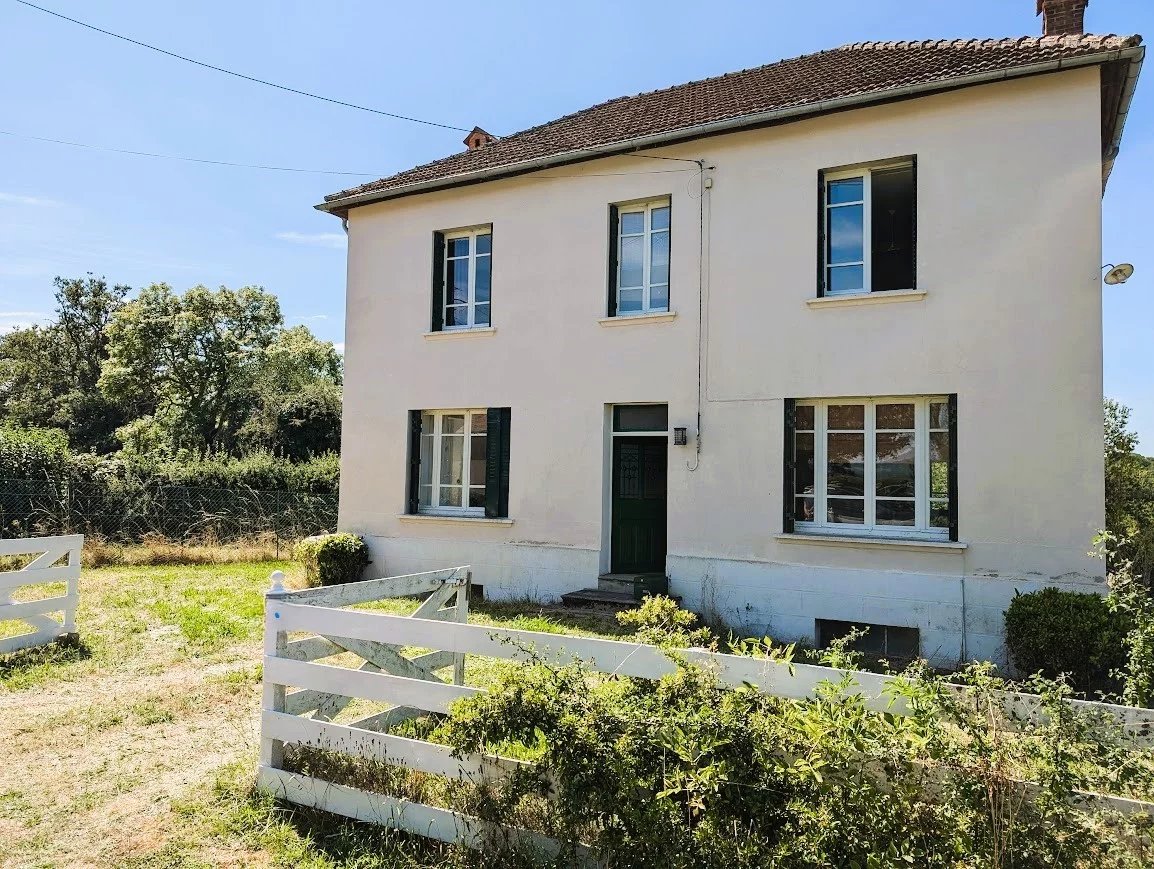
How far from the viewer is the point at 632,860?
3023mm

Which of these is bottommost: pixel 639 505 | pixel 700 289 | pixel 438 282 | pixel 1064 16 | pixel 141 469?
pixel 639 505

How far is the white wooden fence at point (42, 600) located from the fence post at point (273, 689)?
4.91 metres

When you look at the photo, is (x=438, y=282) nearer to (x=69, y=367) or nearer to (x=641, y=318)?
(x=641, y=318)

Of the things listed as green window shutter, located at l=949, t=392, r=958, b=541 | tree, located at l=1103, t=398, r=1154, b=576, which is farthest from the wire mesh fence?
tree, located at l=1103, t=398, r=1154, b=576

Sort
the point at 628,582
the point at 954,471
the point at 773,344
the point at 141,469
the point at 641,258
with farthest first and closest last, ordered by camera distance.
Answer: the point at 141,469 → the point at 641,258 → the point at 628,582 → the point at 773,344 → the point at 954,471

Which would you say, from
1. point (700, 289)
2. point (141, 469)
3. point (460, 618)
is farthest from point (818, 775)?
point (141, 469)

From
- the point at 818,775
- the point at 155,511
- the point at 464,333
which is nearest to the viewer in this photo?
the point at 818,775

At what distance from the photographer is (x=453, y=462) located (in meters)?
12.8

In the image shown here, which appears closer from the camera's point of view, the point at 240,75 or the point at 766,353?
the point at 766,353

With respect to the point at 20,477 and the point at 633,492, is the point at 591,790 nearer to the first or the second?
the point at 633,492

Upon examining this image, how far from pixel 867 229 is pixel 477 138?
28.1ft

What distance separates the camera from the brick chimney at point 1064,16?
32.1ft

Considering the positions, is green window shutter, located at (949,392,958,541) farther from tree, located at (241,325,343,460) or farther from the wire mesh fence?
tree, located at (241,325,343,460)

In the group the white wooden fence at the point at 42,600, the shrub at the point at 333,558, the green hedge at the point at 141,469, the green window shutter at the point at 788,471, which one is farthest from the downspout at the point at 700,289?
the green hedge at the point at 141,469
